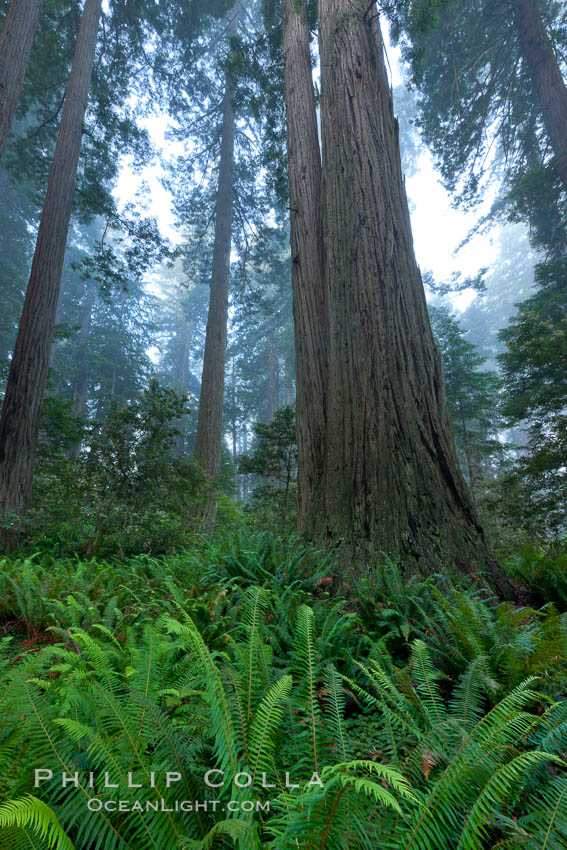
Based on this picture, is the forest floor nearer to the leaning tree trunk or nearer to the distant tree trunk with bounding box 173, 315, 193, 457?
the leaning tree trunk

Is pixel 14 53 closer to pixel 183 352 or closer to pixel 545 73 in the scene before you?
pixel 545 73

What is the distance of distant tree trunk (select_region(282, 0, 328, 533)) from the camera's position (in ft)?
12.8

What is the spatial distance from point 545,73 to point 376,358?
10743 millimetres

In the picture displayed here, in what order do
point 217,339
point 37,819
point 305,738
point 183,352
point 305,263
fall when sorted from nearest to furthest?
point 37,819 → point 305,738 → point 305,263 → point 217,339 → point 183,352

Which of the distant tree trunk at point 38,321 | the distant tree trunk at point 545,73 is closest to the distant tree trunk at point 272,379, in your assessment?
the distant tree trunk at point 545,73

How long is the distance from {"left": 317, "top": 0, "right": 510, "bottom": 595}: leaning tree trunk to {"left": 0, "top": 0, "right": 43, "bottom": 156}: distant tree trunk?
14.8ft

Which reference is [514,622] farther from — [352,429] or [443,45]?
[443,45]

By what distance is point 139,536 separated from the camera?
525cm

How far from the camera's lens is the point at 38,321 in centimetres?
595

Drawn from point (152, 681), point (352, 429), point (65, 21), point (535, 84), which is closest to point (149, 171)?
point (65, 21)

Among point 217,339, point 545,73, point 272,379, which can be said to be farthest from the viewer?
point 272,379

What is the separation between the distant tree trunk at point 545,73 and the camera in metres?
8.62

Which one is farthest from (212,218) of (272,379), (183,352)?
(183,352)

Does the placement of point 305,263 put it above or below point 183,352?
below
